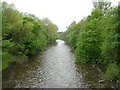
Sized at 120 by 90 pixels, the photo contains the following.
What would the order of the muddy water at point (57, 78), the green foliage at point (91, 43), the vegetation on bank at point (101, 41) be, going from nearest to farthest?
1. the vegetation on bank at point (101, 41)
2. the muddy water at point (57, 78)
3. the green foliage at point (91, 43)

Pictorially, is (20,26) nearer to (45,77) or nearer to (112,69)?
(45,77)

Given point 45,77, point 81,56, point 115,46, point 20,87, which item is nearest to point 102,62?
point 81,56

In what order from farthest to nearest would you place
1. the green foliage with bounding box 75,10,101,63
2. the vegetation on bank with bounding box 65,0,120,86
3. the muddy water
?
the green foliage with bounding box 75,10,101,63 < the muddy water < the vegetation on bank with bounding box 65,0,120,86

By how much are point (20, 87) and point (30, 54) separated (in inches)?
956

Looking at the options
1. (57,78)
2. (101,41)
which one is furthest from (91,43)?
(57,78)

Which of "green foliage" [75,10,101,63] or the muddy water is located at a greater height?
"green foliage" [75,10,101,63]

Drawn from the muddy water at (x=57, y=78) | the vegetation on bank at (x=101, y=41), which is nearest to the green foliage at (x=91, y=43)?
the vegetation on bank at (x=101, y=41)

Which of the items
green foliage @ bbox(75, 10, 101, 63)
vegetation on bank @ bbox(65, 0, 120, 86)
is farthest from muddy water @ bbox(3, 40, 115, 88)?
green foliage @ bbox(75, 10, 101, 63)

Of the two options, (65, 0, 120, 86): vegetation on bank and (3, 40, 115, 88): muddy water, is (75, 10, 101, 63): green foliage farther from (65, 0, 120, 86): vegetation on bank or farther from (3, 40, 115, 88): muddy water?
(3, 40, 115, 88): muddy water

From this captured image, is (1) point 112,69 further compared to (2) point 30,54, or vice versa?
(2) point 30,54

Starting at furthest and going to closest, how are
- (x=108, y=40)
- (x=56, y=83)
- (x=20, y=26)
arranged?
(x=20, y=26) < (x=56, y=83) < (x=108, y=40)

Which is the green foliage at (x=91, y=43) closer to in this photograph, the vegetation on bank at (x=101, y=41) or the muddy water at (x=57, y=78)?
the vegetation on bank at (x=101, y=41)

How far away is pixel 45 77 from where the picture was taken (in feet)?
92.8

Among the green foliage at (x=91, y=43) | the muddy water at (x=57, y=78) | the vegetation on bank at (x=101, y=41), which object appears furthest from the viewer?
the green foliage at (x=91, y=43)
